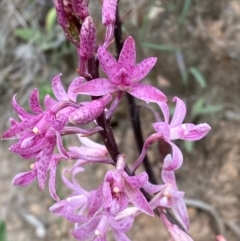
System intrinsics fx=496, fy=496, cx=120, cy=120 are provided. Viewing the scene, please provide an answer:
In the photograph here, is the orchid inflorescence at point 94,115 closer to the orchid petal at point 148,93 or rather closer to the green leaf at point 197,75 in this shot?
the orchid petal at point 148,93

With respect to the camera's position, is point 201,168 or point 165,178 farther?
→ point 201,168

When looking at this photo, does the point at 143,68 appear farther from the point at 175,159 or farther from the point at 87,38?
the point at 175,159

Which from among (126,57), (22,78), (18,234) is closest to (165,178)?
(126,57)

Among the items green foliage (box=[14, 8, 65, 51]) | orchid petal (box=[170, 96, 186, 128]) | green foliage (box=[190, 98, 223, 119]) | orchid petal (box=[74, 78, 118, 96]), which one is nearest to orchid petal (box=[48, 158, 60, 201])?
orchid petal (box=[74, 78, 118, 96])

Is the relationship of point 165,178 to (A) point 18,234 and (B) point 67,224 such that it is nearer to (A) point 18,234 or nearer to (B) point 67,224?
(B) point 67,224

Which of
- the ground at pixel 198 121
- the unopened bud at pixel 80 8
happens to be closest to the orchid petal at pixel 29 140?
the unopened bud at pixel 80 8
